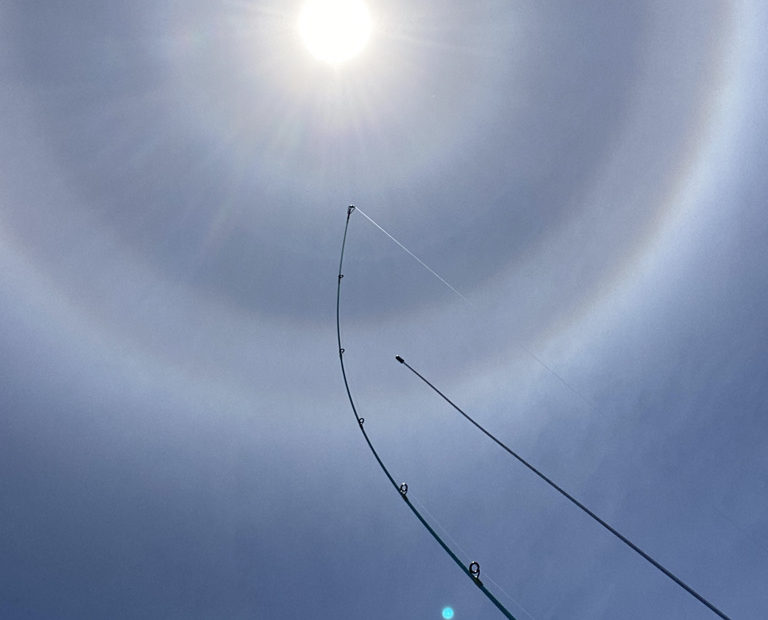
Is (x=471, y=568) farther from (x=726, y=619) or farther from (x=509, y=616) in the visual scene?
(x=726, y=619)

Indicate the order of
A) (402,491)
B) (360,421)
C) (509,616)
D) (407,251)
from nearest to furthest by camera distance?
→ (509,616), (402,491), (360,421), (407,251)

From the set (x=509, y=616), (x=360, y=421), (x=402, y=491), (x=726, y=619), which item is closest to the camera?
(x=726, y=619)

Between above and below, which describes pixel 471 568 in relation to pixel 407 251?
below

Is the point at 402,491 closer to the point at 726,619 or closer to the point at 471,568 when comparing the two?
the point at 471,568

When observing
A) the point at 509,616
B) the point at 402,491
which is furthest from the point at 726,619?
the point at 402,491

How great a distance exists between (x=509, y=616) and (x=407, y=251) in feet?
50.4

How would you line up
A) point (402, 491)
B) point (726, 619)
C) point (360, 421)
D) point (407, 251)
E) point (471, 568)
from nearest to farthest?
point (726, 619), point (471, 568), point (402, 491), point (360, 421), point (407, 251)

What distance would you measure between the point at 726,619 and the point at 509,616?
146cm

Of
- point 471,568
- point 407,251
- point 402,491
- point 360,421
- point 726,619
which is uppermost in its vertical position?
point 407,251

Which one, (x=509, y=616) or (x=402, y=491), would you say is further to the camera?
(x=402, y=491)

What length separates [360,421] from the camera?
9.57m

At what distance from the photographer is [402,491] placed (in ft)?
23.2

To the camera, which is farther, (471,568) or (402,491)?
(402,491)

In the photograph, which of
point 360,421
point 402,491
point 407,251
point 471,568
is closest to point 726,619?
point 471,568
